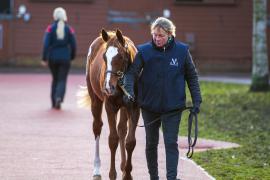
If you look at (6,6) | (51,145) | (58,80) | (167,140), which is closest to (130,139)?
(167,140)

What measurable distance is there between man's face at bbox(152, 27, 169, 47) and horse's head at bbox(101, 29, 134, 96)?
0.55 metres

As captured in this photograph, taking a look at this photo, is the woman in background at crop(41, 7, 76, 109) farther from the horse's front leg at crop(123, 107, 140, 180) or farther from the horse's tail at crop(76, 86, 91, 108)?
the horse's front leg at crop(123, 107, 140, 180)

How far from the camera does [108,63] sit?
8680mm

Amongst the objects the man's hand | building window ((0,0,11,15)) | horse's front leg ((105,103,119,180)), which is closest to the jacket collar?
the man's hand

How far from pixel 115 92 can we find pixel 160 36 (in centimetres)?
90

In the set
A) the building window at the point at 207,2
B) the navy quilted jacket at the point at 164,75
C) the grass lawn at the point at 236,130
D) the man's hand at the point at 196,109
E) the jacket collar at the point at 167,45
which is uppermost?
the jacket collar at the point at 167,45

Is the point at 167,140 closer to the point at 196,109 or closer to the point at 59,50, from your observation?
the point at 196,109

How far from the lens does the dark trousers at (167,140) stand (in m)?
8.35


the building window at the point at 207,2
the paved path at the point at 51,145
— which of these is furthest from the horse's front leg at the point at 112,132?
the building window at the point at 207,2

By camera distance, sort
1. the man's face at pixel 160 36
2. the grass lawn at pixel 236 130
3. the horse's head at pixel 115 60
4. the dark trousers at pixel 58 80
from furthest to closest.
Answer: the dark trousers at pixel 58 80
the grass lawn at pixel 236 130
the horse's head at pixel 115 60
the man's face at pixel 160 36

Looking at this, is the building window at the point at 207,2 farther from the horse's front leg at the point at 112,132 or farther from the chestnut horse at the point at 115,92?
Result: the horse's front leg at the point at 112,132

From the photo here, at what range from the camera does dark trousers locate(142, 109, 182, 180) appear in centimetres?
835

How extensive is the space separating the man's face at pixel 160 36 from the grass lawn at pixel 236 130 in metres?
2.04

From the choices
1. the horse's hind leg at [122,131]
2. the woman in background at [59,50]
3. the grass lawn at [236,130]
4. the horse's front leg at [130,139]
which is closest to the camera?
the horse's front leg at [130,139]
